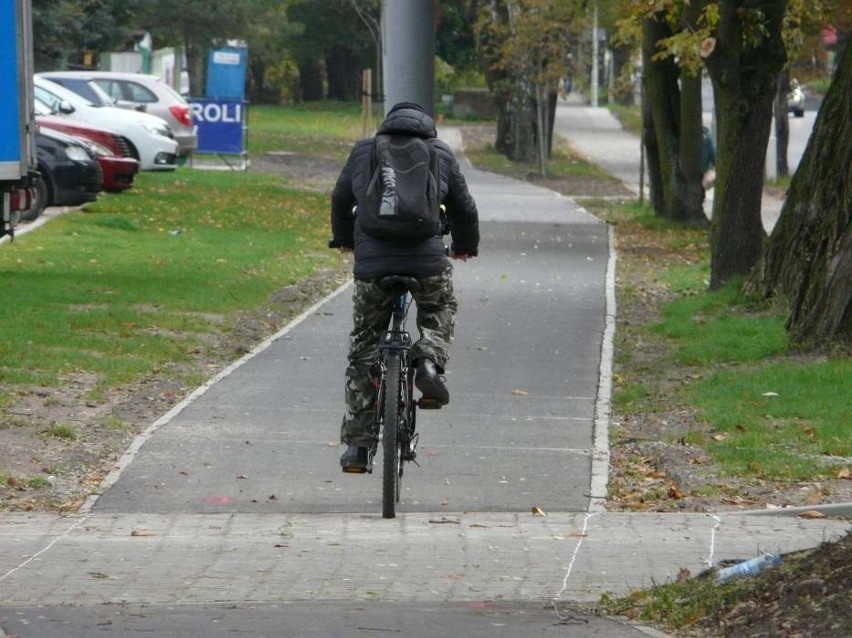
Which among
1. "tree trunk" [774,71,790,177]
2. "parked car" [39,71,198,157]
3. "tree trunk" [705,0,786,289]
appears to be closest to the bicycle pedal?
"tree trunk" [705,0,786,289]

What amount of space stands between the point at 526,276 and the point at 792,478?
11.1 metres

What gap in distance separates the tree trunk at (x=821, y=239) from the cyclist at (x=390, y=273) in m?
4.91

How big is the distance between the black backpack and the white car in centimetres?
2158

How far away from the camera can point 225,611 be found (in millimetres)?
6219

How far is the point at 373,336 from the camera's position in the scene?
831 centimetres

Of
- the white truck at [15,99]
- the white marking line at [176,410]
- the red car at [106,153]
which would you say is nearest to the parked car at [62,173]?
the red car at [106,153]

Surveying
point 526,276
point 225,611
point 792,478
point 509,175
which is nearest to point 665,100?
point 526,276

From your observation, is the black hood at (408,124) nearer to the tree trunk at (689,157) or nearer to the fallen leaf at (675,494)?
the fallen leaf at (675,494)

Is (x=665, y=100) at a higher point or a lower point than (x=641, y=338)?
higher

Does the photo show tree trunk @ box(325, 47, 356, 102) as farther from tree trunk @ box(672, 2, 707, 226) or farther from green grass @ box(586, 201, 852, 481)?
green grass @ box(586, 201, 852, 481)

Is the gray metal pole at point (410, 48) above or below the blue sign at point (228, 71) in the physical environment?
above

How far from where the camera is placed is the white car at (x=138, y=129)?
2942 cm

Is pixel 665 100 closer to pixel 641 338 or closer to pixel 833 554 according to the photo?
pixel 641 338

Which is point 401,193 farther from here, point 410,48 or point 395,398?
point 410,48
